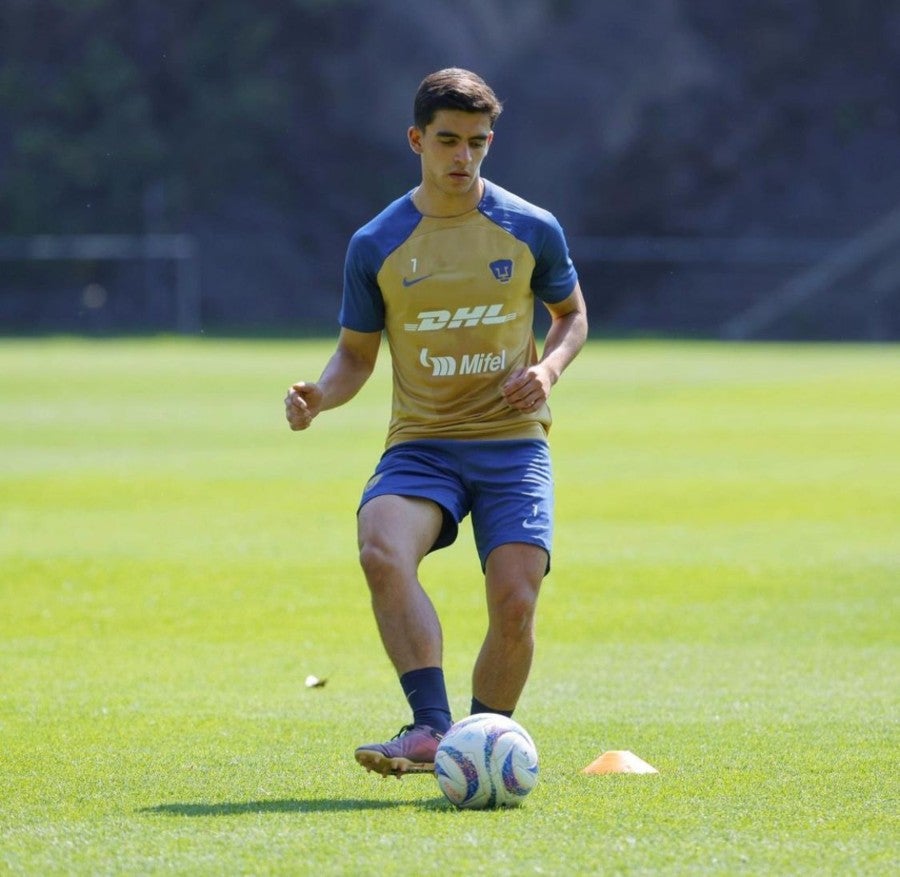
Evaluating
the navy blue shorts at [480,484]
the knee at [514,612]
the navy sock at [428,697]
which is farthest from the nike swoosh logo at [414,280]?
the navy sock at [428,697]

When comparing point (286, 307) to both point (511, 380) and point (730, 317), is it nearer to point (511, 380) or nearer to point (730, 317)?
point (730, 317)

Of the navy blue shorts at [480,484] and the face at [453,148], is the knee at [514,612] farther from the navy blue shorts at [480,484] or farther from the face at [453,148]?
the face at [453,148]

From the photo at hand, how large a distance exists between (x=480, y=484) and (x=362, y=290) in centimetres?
79

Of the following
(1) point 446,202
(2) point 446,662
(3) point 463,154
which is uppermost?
(3) point 463,154

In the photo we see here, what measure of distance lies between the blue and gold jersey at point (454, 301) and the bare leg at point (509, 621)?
0.48 meters

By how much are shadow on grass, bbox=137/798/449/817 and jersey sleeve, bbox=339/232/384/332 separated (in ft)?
5.62

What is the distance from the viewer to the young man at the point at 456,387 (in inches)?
247

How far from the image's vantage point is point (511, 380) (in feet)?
20.7

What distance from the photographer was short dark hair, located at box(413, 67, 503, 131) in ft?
20.4

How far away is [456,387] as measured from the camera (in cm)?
653

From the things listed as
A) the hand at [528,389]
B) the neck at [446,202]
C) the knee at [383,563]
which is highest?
the neck at [446,202]

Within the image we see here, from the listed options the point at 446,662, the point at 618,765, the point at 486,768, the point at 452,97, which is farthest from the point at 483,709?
the point at 446,662

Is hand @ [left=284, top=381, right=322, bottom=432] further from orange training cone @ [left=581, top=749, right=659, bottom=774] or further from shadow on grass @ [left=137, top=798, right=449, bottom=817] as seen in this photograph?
orange training cone @ [left=581, top=749, right=659, bottom=774]

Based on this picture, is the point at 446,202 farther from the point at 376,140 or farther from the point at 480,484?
the point at 376,140
